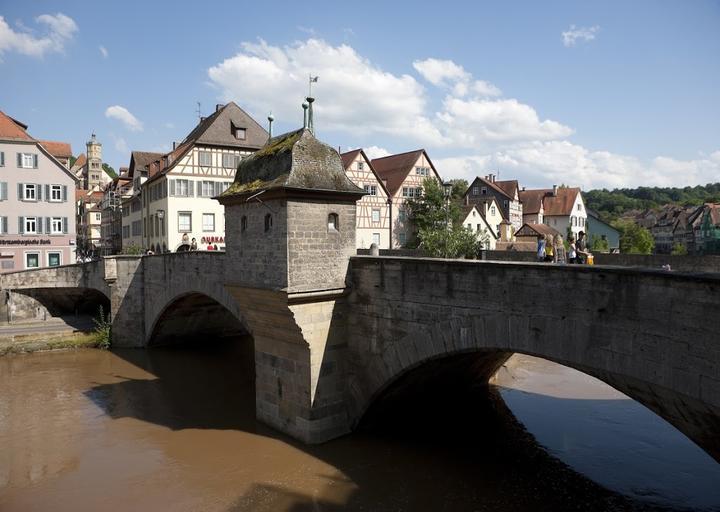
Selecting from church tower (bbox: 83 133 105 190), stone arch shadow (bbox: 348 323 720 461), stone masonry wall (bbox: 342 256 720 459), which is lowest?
stone arch shadow (bbox: 348 323 720 461)

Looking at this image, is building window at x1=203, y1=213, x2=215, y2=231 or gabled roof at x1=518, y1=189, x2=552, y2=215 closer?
building window at x1=203, y1=213, x2=215, y2=231

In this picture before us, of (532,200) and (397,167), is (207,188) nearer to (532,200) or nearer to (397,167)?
(397,167)

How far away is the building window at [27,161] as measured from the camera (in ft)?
107

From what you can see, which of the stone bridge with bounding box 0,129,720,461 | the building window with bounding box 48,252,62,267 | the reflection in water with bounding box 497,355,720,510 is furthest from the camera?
the building window with bounding box 48,252,62,267

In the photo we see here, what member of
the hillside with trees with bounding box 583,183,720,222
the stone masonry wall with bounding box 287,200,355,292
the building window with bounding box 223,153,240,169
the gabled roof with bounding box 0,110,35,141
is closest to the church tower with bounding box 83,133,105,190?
the gabled roof with bounding box 0,110,35,141

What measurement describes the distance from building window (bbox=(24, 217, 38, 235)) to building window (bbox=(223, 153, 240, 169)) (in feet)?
39.3

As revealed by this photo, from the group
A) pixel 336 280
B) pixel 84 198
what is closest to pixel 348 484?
pixel 336 280

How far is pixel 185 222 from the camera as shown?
33281mm

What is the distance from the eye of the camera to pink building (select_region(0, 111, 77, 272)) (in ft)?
106

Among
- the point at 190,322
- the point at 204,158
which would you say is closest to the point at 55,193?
the point at 204,158

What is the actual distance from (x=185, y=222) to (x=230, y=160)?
4.86 meters

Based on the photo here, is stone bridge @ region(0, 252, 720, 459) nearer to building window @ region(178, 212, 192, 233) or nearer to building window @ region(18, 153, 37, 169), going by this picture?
building window @ region(178, 212, 192, 233)

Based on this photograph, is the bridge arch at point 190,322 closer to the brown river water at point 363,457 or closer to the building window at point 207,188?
the brown river water at point 363,457

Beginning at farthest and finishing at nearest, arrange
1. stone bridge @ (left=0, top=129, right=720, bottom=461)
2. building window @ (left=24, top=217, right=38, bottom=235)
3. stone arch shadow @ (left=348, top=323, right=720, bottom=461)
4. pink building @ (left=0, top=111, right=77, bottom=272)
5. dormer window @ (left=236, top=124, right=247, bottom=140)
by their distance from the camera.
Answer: dormer window @ (left=236, top=124, right=247, bottom=140) → building window @ (left=24, top=217, right=38, bottom=235) → pink building @ (left=0, top=111, right=77, bottom=272) → stone arch shadow @ (left=348, top=323, right=720, bottom=461) → stone bridge @ (left=0, top=129, right=720, bottom=461)
